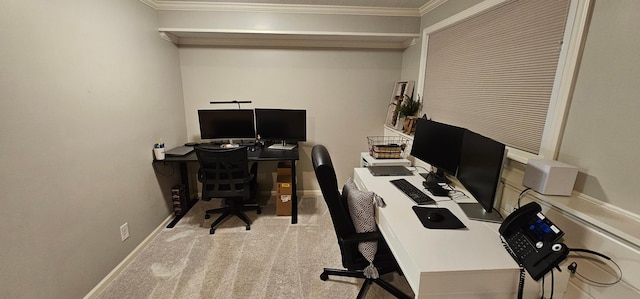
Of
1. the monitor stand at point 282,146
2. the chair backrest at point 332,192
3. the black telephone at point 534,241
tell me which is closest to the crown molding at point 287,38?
the monitor stand at point 282,146

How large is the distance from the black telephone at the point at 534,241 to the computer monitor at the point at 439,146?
0.68 m

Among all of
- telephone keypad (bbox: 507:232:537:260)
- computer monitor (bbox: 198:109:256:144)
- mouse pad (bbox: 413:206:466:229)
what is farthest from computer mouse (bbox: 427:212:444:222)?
computer monitor (bbox: 198:109:256:144)

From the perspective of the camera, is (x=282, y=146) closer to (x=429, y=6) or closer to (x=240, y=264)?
(x=240, y=264)

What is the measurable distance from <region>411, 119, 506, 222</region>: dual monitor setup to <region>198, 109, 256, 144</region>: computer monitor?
1937 millimetres

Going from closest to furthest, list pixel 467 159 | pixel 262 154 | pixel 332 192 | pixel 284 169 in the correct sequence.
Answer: pixel 332 192 < pixel 467 159 < pixel 262 154 < pixel 284 169

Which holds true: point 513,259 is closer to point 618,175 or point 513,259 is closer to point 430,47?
point 618,175

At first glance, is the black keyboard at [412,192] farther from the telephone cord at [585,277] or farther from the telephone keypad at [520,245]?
the telephone cord at [585,277]

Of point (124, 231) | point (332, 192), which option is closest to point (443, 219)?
point (332, 192)

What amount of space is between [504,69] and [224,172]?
2416 millimetres

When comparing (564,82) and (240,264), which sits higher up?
(564,82)

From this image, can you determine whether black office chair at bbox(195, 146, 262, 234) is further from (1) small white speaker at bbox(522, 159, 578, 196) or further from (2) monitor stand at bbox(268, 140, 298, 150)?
(1) small white speaker at bbox(522, 159, 578, 196)

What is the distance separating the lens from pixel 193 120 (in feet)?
10.5

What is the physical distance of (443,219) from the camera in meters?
1.36

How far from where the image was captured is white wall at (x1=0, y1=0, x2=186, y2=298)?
50.7 inches
